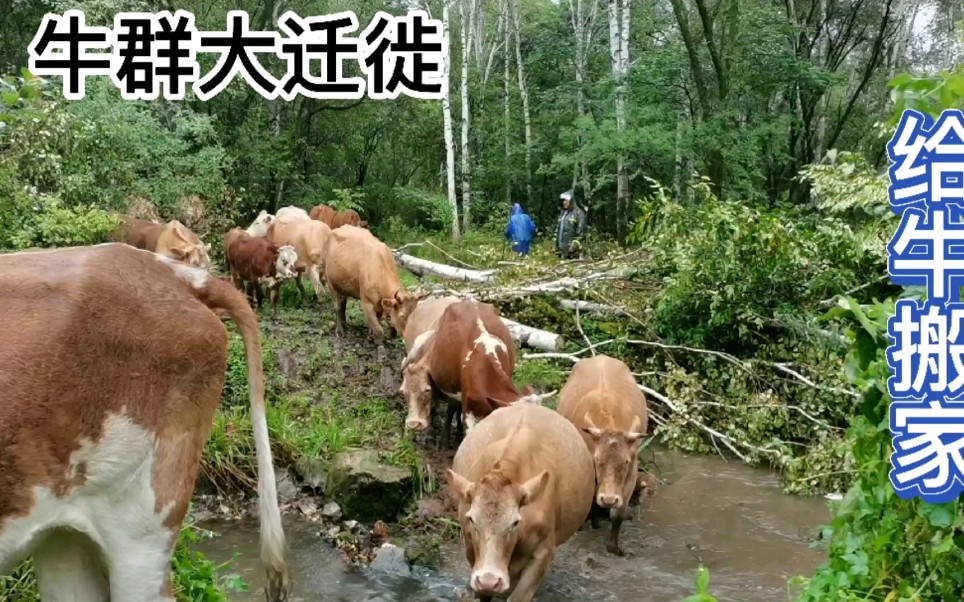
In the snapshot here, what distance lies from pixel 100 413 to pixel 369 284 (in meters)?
9.56

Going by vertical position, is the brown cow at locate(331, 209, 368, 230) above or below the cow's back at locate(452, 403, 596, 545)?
above

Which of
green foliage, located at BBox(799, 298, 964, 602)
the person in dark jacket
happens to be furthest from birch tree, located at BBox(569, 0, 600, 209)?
green foliage, located at BBox(799, 298, 964, 602)

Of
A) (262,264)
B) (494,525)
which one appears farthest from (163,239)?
(494,525)

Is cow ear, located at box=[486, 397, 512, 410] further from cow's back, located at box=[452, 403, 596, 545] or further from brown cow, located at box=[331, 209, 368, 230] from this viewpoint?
brown cow, located at box=[331, 209, 368, 230]

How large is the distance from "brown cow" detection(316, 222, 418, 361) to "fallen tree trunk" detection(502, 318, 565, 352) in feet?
4.81

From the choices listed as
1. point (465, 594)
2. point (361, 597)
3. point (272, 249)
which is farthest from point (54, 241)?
point (465, 594)

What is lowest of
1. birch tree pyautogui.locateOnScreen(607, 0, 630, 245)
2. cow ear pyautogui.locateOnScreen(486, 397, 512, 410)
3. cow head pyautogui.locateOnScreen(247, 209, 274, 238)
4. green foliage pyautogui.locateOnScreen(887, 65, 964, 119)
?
cow ear pyautogui.locateOnScreen(486, 397, 512, 410)

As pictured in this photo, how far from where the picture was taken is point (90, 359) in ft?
10.2

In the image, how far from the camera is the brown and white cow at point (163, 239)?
1325 cm

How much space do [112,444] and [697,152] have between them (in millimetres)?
17251

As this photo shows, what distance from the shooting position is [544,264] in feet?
47.2

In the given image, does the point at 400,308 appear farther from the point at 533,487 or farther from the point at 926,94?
the point at 926,94

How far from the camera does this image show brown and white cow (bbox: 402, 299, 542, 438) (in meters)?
8.16

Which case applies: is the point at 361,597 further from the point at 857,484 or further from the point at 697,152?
the point at 697,152
